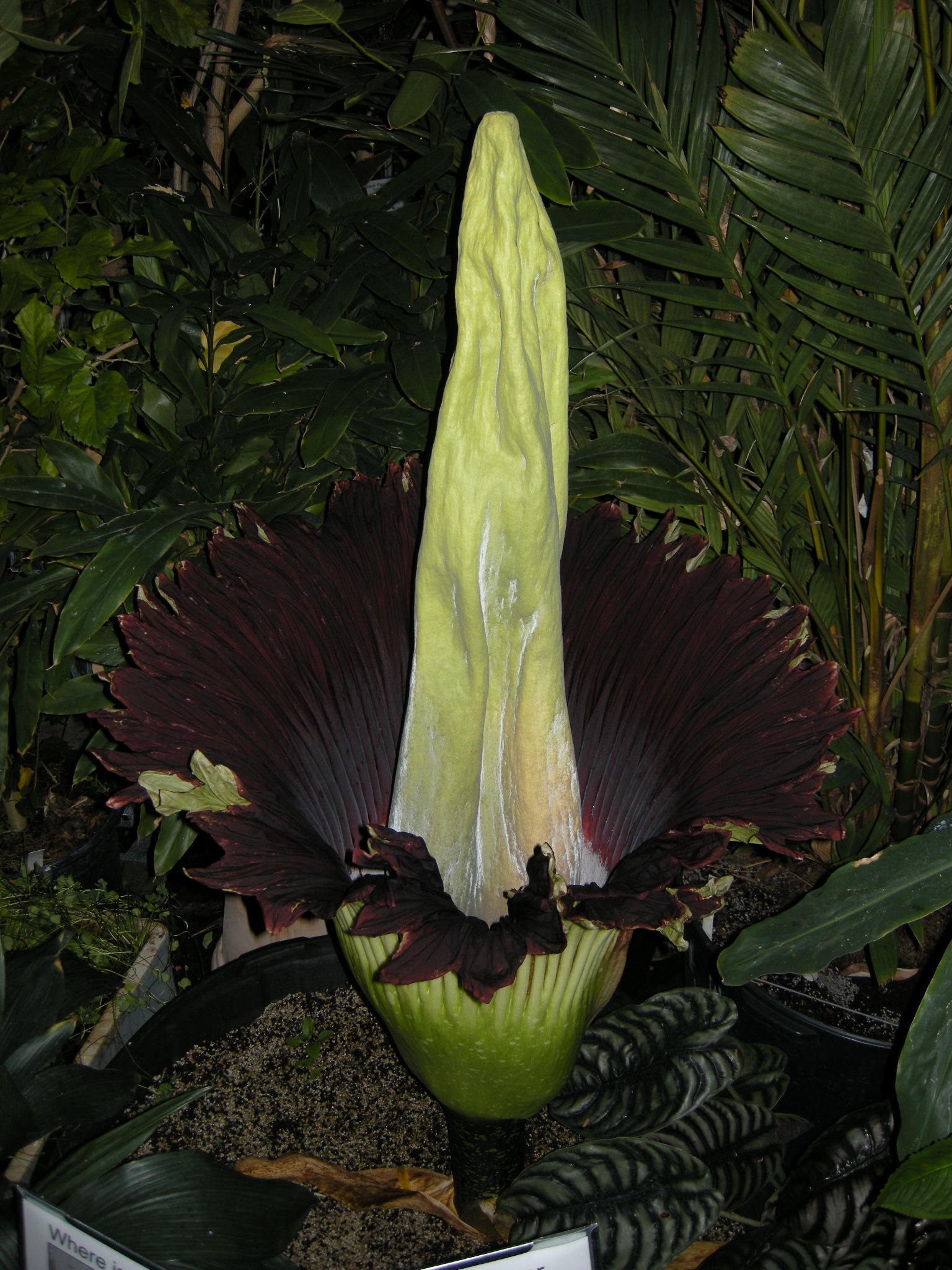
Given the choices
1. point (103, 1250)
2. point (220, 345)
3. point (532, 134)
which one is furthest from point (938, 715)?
point (103, 1250)

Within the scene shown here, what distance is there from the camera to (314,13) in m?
0.99

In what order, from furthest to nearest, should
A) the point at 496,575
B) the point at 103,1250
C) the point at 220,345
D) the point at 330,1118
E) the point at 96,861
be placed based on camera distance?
the point at 96,861 < the point at 220,345 < the point at 330,1118 < the point at 496,575 < the point at 103,1250

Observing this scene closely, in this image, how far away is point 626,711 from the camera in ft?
2.93

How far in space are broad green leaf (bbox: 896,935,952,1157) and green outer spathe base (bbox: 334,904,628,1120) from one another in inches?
7.3

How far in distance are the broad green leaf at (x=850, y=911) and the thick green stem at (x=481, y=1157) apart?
0.24 m

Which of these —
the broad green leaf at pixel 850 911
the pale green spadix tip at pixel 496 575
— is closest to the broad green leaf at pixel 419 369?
the pale green spadix tip at pixel 496 575

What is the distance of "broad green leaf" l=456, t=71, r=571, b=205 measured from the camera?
84 cm

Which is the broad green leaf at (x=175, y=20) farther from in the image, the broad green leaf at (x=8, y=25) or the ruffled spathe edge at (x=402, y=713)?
the ruffled spathe edge at (x=402, y=713)

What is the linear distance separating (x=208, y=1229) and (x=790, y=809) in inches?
19.2

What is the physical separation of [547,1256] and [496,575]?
380 millimetres

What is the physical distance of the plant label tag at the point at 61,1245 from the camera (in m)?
0.56

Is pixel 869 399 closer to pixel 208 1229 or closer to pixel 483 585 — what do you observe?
pixel 483 585

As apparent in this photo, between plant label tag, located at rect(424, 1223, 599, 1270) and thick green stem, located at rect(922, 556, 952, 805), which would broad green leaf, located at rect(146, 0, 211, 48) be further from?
plant label tag, located at rect(424, 1223, 599, 1270)

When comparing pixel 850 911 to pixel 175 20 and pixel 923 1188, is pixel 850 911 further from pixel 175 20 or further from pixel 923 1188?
pixel 175 20
